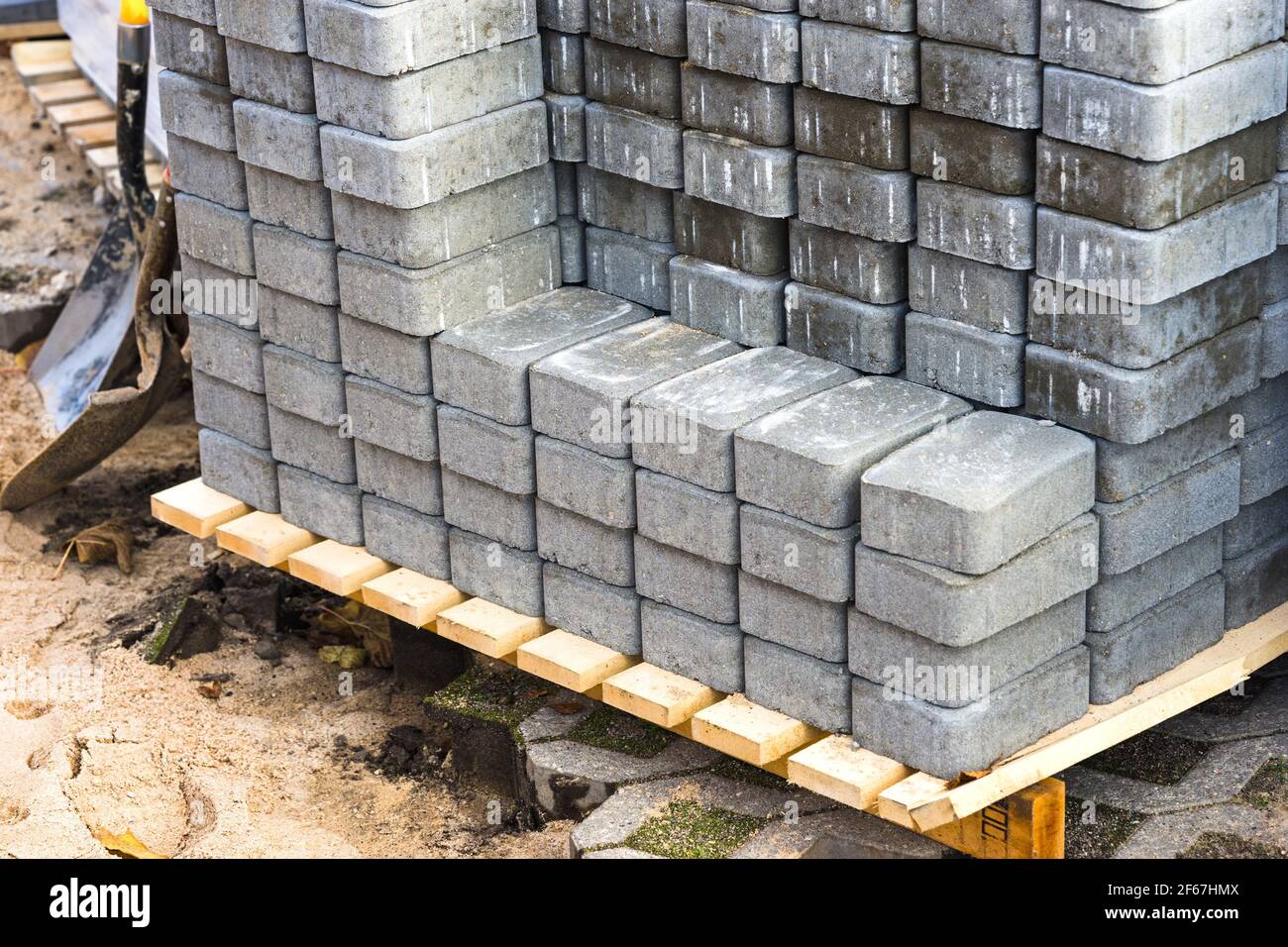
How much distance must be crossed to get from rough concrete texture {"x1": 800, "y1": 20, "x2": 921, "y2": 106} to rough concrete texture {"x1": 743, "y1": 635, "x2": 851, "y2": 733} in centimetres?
168

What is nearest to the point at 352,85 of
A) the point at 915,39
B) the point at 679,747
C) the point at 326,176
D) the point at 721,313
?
the point at 326,176

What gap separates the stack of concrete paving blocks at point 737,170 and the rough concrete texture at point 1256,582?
1665 mm

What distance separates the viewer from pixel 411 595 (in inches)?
285

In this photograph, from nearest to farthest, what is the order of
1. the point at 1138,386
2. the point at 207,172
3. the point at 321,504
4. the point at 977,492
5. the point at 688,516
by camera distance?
the point at 977,492 → the point at 1138,386 → the point at 688,516 → the point at 207,172 → the point at 321,504

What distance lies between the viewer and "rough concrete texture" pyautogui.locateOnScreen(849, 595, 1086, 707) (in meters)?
5.91

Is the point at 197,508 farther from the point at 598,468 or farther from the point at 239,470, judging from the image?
the point at 598,468

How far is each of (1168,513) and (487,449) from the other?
2183mm

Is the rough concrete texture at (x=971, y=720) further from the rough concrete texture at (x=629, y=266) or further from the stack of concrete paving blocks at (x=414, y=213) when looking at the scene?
the stack of concrete paving blocks at (x=414, y=213)

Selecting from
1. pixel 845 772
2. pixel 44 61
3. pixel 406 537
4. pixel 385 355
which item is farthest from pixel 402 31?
pixel 44 61

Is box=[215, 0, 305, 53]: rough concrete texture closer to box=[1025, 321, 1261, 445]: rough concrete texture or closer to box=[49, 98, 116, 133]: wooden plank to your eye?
box=[1025, 321, 1261, 445]: rough concrete texture

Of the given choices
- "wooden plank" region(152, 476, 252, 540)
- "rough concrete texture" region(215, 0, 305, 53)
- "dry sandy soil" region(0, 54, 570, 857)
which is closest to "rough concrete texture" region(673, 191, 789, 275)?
"rough concrete texture" region(215, 0, 305, 53)

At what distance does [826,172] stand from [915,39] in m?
0.53

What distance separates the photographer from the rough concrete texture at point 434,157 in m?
6.62

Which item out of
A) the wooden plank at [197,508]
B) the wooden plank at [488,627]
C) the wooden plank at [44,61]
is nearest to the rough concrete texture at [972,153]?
the wooden plank at [488,627]
